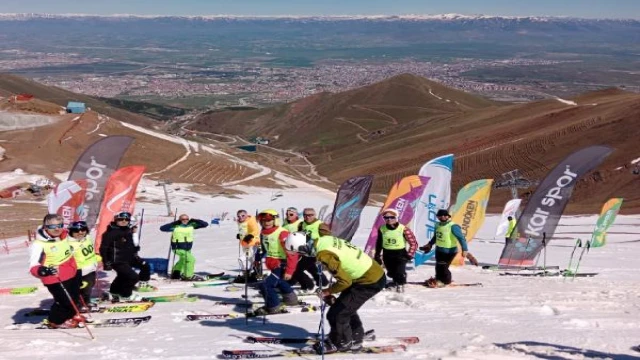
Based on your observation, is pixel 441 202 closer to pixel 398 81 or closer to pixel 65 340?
pixel 65 340

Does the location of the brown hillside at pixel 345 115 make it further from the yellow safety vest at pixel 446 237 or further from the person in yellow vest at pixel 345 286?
the person in yellow vest at pixel 345 286

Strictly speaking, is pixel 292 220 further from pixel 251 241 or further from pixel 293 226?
pixel 251 241

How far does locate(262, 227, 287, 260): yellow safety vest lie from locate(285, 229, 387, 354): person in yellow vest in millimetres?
2432

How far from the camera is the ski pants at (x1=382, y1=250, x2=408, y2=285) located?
506 inches

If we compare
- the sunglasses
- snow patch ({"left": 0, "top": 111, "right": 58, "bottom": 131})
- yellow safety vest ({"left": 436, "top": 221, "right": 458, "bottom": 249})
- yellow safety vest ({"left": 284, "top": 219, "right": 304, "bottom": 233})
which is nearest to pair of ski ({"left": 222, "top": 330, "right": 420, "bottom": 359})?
the sunglasses

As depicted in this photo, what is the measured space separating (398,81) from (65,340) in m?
172

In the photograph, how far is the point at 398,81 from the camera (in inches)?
6978

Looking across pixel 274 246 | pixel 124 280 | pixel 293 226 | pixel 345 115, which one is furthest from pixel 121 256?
pixel 345 115

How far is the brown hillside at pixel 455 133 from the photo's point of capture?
60547 millimetres

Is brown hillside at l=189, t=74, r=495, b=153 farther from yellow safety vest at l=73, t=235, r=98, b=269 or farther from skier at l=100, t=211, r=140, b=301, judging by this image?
yellow safety vest at l=73, t=235, r=98, b=269

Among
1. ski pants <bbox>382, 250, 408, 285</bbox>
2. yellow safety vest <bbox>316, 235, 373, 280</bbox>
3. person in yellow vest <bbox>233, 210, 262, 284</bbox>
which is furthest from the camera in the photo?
person in yellow vest <bbox>233, 210, 262, 284</bbox>

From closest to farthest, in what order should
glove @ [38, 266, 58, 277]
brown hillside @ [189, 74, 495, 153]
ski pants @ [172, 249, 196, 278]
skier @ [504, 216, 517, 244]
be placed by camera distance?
glove @ [38, 266, 58, 277] < ski pants @ [172, 249, 196, 278] < skier @ [504, 216, 517, 244] < brown hillside @ [189, 74, 495, 153]

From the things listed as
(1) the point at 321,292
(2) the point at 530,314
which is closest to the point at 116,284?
(1) the point at 321,292

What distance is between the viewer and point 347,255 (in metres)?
8.80
